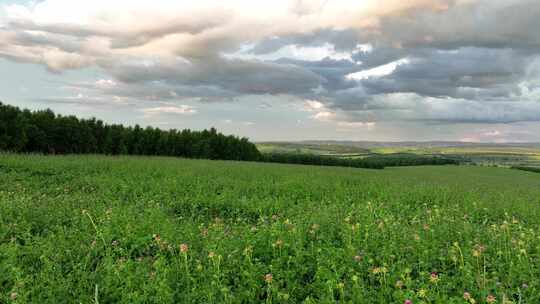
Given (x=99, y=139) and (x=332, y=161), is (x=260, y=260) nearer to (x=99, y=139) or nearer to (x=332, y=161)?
(x=99, y=139)

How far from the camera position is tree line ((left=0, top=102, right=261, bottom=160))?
41.9 metres

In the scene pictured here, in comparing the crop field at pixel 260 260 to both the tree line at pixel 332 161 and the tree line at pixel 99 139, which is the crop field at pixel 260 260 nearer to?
the tree line at pixel 99 139

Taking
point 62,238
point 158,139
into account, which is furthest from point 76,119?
point 62,238

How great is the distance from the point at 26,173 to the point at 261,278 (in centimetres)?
1679

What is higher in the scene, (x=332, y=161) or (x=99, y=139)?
(x=99, y=139)

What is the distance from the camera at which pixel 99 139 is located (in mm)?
54062

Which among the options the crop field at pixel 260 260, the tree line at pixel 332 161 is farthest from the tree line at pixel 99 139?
the crop field at pixel 260 260

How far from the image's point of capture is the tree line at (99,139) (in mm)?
41875

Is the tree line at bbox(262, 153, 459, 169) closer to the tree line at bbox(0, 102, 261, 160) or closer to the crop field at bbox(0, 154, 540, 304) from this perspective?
the tree line at bbox(0, 102, 261, 160)

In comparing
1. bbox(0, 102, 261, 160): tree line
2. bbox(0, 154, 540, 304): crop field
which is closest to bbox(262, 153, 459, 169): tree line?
bbox(0, 102, 261, 160): tree line

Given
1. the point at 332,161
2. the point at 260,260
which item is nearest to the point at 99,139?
the point at 332,161

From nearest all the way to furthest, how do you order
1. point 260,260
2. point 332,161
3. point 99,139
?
point 260,260
point 99,139
point 332,161

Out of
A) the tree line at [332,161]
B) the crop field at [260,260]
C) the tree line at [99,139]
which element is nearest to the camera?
the crop field at [260,260]

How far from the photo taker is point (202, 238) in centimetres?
646
